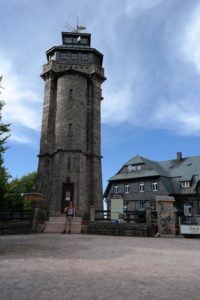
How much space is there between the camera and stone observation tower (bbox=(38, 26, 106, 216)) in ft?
82.4

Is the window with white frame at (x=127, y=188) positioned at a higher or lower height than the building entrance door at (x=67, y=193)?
higher

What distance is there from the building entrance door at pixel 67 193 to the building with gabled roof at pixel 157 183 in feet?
40.1

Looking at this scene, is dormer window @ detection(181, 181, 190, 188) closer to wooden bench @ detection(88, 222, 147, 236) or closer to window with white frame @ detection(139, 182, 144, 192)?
window with white frame @ detection(139, 182, 144, 192)

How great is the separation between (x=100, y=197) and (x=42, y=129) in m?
9.30

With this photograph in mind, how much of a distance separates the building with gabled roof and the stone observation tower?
11.0 m

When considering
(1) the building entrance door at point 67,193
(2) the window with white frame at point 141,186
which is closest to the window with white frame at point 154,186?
(2) the window with white frame at point 141,186

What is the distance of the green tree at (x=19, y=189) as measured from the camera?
45719 millimetres

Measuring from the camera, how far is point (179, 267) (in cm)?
716

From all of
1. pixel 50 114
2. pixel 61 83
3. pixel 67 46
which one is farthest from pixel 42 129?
pixel 67 46

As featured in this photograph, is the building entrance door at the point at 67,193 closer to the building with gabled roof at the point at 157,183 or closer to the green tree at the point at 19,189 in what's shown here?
the building with gabled roof at the point at 157,183

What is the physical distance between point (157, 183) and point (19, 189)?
25848 mm

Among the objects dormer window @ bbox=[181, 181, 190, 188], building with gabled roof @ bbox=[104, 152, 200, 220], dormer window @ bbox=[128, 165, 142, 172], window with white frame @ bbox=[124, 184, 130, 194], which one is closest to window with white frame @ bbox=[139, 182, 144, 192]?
building with gabled roof @ bbox=[104, 152, 200, 220]

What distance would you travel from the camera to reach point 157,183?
37156mm

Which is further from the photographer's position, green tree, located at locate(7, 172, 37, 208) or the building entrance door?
green tree, located at locate(7, 172, 37, 208)
